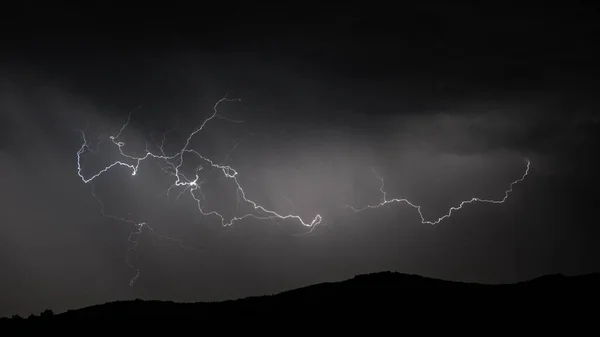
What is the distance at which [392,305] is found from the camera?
15.2m

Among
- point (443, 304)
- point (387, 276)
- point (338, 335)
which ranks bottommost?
point (338, 335)

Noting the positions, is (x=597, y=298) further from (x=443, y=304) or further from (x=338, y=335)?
(x=338, y=335)

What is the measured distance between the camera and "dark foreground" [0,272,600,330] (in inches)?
536

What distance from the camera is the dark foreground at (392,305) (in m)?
13.6

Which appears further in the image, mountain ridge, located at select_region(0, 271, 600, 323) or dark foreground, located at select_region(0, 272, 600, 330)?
mountain ridge, located at select_region(0, 271, 600, 323)

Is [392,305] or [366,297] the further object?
[366,297]

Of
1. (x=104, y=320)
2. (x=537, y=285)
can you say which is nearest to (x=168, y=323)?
(x=104, y=320)

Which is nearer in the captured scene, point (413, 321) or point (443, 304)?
point (413, 321)

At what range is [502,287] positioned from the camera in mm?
16078

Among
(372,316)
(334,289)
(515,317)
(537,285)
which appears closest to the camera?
(515,317)

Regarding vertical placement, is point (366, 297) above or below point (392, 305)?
above

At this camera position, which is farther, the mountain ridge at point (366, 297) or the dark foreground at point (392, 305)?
the mountain ridge at point (366, 297)

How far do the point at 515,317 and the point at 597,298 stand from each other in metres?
2.60

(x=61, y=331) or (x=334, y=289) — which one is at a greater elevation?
(x=334, y=289)
